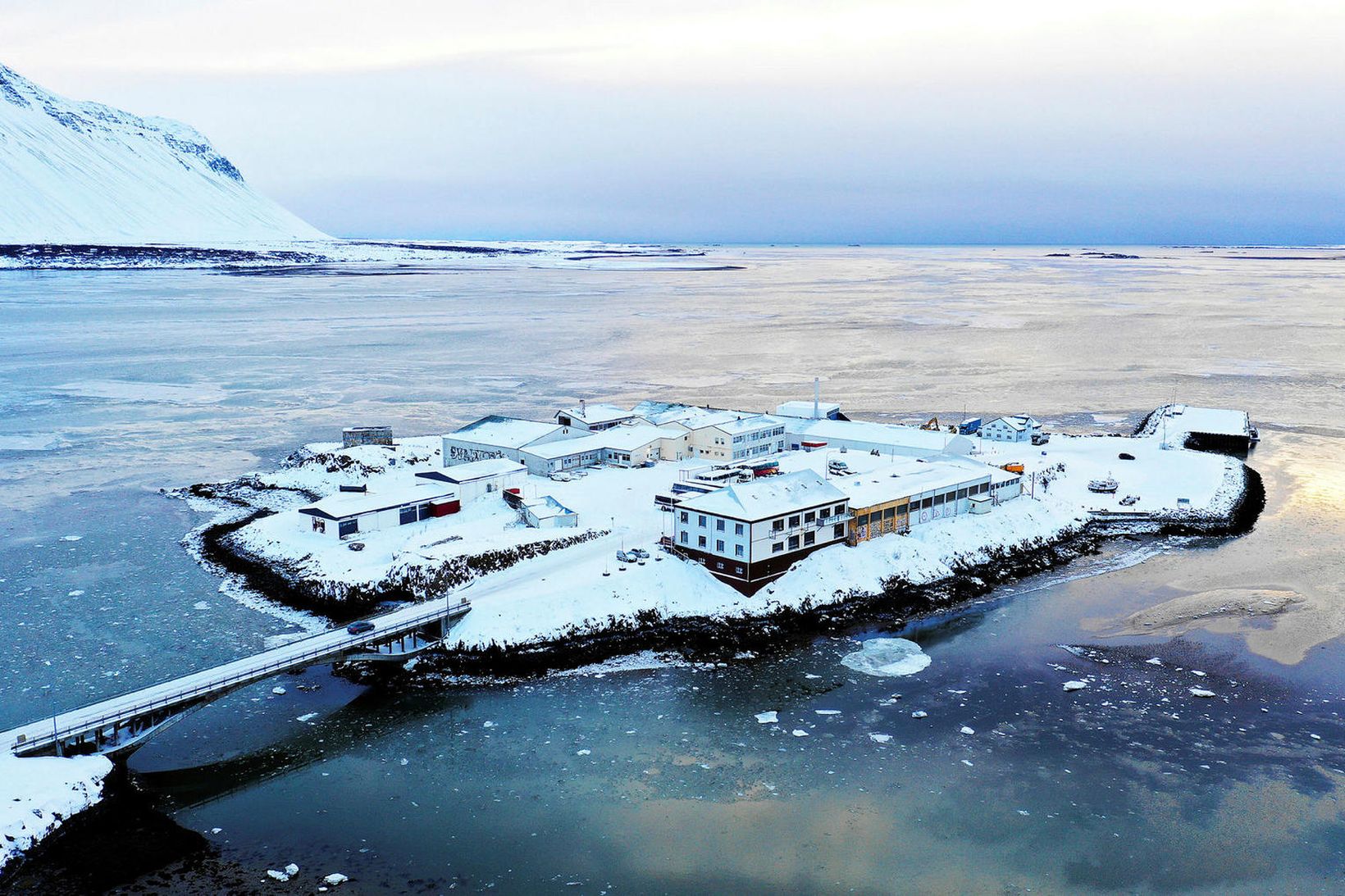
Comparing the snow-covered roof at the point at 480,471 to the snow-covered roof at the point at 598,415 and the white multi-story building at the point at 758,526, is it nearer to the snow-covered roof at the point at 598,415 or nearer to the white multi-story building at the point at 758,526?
the snow-covered roof at the point at 598,415

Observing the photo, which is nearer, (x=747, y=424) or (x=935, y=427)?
(x=747, y=424)

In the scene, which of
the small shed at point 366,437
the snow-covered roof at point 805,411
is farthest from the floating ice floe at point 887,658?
the small shed at point 366,437

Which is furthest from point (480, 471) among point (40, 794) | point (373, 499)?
point (40, 794)

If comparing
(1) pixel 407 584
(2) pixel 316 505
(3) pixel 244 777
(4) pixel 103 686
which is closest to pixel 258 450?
(2) pixel 316 505

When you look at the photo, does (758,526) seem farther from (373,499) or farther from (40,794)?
(40,794)

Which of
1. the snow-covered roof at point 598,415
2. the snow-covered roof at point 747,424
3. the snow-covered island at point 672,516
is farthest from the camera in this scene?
the snow-covered roof at point 598,415

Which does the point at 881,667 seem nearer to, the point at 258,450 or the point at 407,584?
the point at 407,584

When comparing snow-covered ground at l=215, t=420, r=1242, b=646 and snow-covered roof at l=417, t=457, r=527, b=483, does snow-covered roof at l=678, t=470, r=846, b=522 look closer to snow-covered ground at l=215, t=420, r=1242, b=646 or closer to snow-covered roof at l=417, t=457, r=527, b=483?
snow-covered ground at l=215, t=420, r=1242, b=646
